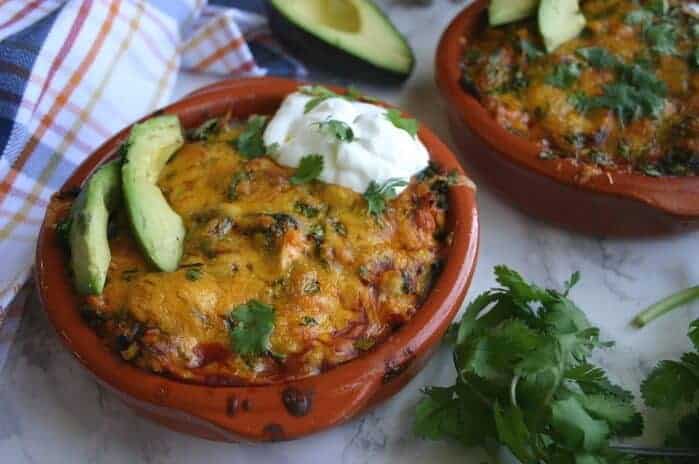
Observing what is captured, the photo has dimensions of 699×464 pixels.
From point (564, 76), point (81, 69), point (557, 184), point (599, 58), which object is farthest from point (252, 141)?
point (599, 58)

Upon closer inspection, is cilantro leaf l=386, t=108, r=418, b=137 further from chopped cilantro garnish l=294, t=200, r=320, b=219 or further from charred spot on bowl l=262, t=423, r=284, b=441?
charred spot on bowl l=262, t=423, r=284, b=441

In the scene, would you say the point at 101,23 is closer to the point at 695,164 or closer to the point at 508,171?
the point at 508,171

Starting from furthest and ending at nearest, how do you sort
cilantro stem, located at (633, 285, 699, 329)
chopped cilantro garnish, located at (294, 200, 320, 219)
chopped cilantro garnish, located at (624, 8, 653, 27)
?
chopped cilantro garnish, located at (624, 8, 653, 27) < cilantro stem, located at (633, 285, 699, 329) < chopped cilantro garnish, located at (294, 200, 320, 219)

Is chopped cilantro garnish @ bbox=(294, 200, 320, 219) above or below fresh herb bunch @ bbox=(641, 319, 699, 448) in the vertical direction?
above

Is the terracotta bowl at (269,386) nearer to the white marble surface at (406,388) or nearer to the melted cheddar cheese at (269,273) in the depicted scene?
the melted cheddar cheese at (269,273)

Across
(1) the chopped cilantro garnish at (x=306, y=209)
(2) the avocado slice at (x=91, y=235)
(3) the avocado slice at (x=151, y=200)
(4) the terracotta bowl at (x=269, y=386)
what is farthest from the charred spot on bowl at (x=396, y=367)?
(2) the avocado slice at (x=91, y=235)

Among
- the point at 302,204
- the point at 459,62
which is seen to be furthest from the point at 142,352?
the point at 459,62

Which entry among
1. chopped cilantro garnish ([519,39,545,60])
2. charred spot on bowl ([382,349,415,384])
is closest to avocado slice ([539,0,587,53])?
chopped cilantro garnish ([519,39,545,60])

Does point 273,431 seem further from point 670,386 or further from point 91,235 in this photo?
point 670,386
